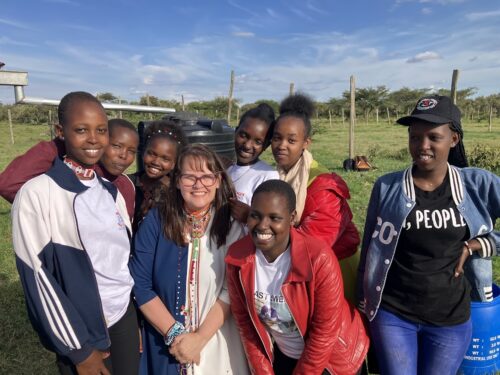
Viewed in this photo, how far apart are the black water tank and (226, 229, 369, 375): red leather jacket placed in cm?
145

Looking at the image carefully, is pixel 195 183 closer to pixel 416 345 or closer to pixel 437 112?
pixel 437 112

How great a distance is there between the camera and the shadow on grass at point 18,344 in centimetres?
303

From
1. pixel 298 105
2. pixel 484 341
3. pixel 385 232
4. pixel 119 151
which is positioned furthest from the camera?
pixel 298 105

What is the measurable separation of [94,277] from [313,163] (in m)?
1.31

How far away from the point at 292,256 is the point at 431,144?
884 mm

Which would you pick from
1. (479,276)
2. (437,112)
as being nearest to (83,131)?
(437,112)

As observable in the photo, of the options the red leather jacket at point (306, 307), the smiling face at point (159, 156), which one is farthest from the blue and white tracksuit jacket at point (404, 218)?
the smiling face at point (159, 156)

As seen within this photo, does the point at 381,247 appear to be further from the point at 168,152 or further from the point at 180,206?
the point at 168,152

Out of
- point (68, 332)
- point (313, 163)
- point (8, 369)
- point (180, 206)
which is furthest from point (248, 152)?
point (8, 369)

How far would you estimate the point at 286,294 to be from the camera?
167 centimetres

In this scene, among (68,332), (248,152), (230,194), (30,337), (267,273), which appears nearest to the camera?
(68,332)

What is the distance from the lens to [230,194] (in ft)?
6.25

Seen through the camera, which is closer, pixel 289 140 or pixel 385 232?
pixel 385 232

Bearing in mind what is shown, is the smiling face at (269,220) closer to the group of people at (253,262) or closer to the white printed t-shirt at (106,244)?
the group of people at (253,262)
